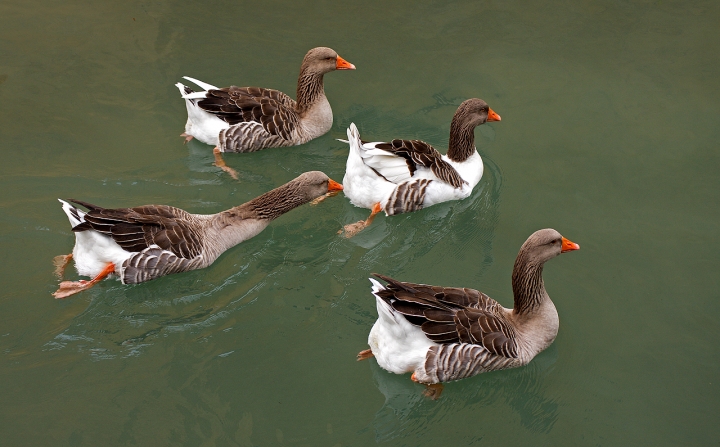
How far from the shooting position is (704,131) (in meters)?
A: 8.73

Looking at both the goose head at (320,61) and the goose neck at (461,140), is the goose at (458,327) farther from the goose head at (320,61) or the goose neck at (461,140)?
the goose head at (320,61)

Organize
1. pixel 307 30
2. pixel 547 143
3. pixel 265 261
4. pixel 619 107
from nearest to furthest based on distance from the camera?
pixel 265 261 → pixel 547 143 → pixel 619 107 → pixel 307 30

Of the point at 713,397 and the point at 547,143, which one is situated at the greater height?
the point at 547,143

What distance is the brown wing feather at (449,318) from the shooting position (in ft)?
17.5

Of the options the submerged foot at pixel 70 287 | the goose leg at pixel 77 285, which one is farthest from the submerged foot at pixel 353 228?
the submerged foot at pixel 70 287

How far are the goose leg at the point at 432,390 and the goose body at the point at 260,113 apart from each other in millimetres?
3869

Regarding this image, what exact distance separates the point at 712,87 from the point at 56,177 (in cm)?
886

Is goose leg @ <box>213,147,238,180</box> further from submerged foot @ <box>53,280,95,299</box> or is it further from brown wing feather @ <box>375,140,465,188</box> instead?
submerged foot @ <box>53,280,95,299</box>

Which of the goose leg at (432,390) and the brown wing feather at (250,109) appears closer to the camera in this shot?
the goose leg at (432,390)

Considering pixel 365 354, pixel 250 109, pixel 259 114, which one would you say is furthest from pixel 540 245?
pixel 250 109

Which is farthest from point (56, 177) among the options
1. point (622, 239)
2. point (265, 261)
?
point (622, 239)

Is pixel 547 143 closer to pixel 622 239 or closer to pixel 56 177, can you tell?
pixel 622 239

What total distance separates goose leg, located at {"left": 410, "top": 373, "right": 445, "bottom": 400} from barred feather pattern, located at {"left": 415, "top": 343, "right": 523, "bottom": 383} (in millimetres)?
56

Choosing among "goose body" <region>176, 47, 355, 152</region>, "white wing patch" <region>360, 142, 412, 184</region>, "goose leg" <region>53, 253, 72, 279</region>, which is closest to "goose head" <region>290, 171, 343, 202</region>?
"white wing patch" <region>360, 142, 412, 184</region>
